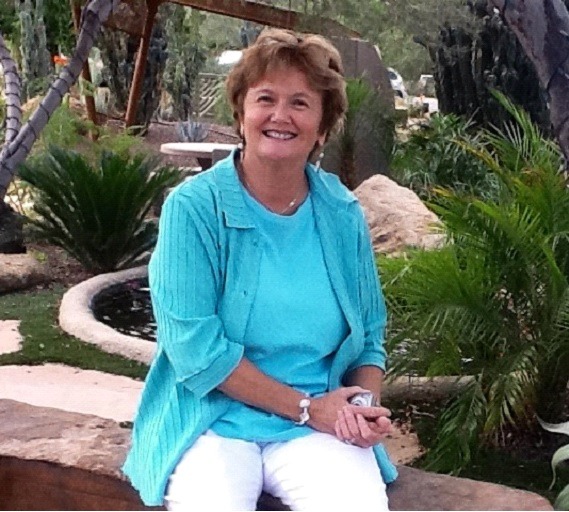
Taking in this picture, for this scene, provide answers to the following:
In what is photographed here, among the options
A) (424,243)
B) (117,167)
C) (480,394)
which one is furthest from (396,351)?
(117,167)

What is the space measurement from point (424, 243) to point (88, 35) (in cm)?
339

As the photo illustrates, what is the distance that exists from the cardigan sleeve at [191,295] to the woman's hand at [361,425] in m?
0.24

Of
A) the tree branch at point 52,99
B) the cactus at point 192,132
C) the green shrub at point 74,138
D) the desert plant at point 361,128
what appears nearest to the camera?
the tree branch at point 52,99

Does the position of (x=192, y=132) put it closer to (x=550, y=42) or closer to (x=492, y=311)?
(x=492, y=311)

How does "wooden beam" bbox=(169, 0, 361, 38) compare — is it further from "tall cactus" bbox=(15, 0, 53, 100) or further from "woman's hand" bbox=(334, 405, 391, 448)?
"woman's hand" bbox=(334, 405, 391, 448)

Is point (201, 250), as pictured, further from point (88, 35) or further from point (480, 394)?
point (88, 35)

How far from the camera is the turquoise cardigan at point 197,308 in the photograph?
195cm

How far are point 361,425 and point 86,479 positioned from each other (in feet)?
2.55

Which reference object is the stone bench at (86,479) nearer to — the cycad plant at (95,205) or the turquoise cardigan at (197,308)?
the turquoise cardigan at (197,308)

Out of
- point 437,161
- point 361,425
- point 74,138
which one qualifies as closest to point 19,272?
point 74,138

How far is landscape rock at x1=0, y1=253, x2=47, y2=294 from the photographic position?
7.09 m

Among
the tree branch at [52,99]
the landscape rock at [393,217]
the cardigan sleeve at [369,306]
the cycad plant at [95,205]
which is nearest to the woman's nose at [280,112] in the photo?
the cardigan sleeve at [369,306]

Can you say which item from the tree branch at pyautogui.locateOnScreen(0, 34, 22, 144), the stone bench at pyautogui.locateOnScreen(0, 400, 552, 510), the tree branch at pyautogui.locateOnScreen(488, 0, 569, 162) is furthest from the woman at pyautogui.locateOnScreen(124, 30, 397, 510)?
the tree branch at pyautogui.locateOnScreen(0, 34, 22, 144)

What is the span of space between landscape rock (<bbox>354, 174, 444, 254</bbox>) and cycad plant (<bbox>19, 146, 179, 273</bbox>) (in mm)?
1672
